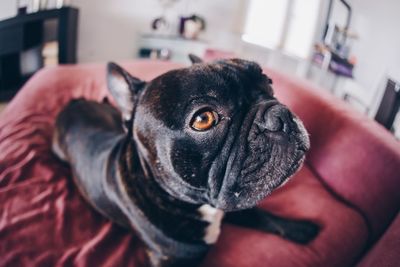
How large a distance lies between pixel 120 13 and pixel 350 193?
2.86 meters

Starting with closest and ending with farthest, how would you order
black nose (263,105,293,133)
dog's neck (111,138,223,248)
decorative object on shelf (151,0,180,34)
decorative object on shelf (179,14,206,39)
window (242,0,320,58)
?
1. black nose (263,105,293,133)
2. dog's neck (111,138,223,248)
3. window (242,0,320,58)
4. decorative object on shelf (179,14,206,39)
5. decorative object on shelf (151,0,180,34)

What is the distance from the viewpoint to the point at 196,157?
79 centimetres

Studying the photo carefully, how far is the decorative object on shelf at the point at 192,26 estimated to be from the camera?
2793mm

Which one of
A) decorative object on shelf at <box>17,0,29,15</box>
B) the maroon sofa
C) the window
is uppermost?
the window

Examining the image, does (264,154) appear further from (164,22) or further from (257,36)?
(164,22)

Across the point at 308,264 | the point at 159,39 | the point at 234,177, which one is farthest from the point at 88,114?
the point at 159,39

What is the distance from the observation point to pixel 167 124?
786mm

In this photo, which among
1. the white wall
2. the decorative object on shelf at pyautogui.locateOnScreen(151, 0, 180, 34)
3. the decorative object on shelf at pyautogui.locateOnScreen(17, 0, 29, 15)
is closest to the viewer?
the decorative object on shelf at pyautogui.locateOnScreen(17, 0, 29, 15)

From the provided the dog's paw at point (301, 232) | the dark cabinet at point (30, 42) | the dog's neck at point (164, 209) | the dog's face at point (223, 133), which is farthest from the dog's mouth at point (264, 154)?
the dark cabinet at point (30, 42)

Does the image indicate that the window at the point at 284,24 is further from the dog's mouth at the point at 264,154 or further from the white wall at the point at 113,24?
the white wall at the point at 113,24

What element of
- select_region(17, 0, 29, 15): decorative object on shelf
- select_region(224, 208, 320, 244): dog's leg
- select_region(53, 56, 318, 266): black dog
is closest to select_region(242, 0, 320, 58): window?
select_region(53, 56, 318, 266): black dog

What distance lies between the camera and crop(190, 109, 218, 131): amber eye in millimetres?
744

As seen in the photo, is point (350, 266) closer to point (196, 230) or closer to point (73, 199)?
point (196, 230)

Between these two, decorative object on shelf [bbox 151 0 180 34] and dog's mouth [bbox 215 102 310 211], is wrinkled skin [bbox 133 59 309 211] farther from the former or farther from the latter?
decorative object on shelf [bbox 151 0 180 34]
